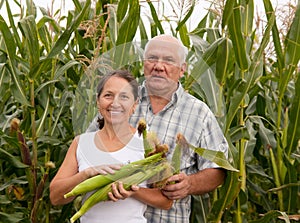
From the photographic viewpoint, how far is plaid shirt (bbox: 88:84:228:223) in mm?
1837

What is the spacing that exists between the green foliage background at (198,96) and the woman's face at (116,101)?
1.04 ft

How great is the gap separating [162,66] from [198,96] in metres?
0.93

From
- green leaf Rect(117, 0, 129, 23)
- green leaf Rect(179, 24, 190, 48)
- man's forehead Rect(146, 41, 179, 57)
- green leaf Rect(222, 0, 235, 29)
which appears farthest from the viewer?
green leaf Rect(179, 24, 190, 48)

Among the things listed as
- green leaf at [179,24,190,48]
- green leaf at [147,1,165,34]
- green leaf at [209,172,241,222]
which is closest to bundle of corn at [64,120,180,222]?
green leaf at [209,172,241,222]

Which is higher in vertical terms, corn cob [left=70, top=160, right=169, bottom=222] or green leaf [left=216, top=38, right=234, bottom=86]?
green leaf [left=216, top=38, right=234, bottom=86]

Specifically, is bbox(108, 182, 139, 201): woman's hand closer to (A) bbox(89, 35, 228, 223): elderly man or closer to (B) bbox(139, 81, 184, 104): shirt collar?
(A) bbox(89, 35, 228, 223): elderly man

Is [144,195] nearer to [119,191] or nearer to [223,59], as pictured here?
[119,191]

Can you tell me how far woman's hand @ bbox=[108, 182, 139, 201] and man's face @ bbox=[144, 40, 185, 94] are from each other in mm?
272

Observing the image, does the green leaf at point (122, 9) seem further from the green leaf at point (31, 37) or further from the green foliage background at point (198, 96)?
the green leaf at point (31, 37)

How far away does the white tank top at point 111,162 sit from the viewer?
177 cm

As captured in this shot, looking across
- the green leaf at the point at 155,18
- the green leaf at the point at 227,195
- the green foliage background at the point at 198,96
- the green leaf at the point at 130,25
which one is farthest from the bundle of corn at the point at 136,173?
the green leaf at the point at 155,18

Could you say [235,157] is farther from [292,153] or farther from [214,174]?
[292,153]

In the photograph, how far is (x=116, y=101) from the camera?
1.72 m

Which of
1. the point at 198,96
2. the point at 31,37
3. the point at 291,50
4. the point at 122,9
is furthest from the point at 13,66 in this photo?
the point at 291,50
